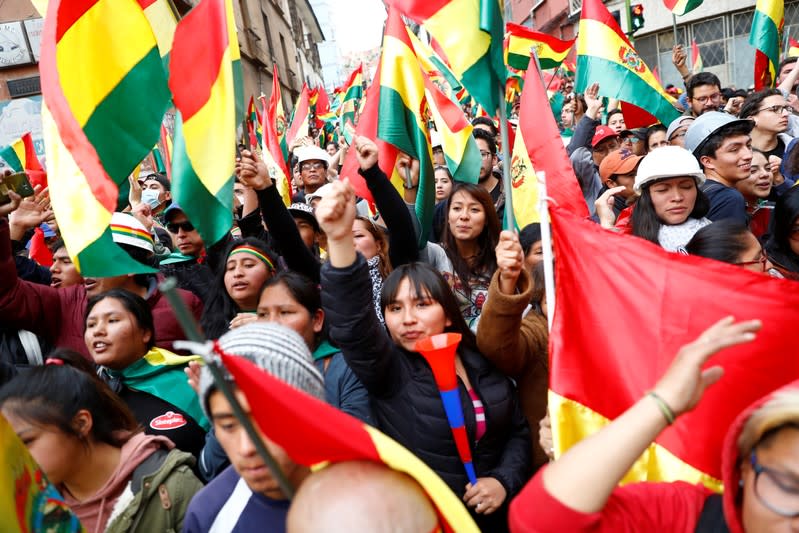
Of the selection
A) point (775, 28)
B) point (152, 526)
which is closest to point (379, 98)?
point (152, 526)

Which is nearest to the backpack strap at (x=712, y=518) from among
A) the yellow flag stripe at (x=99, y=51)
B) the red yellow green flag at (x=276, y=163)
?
the yellow flag stripe at (x=99, y=51)

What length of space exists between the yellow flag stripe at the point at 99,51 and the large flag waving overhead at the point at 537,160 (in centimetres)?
183

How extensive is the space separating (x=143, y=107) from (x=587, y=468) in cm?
236

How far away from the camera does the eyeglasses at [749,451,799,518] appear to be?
3.51 ft

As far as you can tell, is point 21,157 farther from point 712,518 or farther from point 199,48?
point 712,518

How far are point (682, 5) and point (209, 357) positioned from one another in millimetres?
6715

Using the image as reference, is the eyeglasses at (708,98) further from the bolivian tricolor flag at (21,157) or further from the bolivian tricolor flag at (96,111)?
the bolivian tricolor flag at (21,157)

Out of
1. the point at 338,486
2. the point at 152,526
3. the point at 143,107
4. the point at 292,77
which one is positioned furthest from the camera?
the point at 292,77

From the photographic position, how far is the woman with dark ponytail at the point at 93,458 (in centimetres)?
181

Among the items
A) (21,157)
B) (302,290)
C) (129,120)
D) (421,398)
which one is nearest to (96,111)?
(129,120)

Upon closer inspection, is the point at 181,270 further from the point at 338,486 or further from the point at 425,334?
the point at 338,486

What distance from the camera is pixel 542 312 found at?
108 inches

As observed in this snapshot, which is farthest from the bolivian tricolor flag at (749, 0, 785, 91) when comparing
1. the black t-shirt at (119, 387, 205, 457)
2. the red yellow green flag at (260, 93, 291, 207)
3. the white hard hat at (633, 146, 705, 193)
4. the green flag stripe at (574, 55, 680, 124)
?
the black t-shirt at (119, 387, 205, 457)

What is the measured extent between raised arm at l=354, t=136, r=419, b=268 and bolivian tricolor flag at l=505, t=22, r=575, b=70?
14.4 feet
